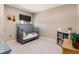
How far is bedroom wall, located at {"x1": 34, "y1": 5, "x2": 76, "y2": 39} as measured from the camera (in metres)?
1.15

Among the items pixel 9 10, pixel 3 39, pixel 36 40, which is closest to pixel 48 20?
pixel 36 40

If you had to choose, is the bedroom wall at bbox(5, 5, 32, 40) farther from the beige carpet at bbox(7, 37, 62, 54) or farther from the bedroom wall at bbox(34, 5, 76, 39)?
the bedroom wall at bbox(34, 5, 76, 39)

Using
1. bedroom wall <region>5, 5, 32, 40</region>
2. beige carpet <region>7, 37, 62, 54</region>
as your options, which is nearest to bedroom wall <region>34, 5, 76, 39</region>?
beige carpet <region>7, 37, 62, 54</region>

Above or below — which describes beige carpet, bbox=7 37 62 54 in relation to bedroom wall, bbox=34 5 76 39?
below

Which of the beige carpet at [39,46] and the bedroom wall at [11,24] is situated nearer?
the bedroom wall at [11,24]

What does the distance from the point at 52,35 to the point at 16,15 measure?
74 cm

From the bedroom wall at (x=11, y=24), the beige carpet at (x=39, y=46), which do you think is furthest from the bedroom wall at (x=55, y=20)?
the bedroom wall at (x=11, y=24)

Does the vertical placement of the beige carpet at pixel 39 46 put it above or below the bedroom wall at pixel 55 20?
below

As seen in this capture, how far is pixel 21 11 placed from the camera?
4.08 feet

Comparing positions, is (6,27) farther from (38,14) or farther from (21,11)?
(38,14)

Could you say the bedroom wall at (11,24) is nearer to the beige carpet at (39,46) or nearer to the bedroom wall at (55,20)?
the beige carpet at (39,46)

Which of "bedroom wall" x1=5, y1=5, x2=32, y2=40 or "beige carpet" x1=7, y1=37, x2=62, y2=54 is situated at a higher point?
"bedroom wall" x1=5, y1=5, x2=32, y2=40

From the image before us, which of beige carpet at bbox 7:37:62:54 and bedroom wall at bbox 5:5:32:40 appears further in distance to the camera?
beige carpet at bbox 7:37:62:54

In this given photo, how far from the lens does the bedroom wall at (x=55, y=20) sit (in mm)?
1153
